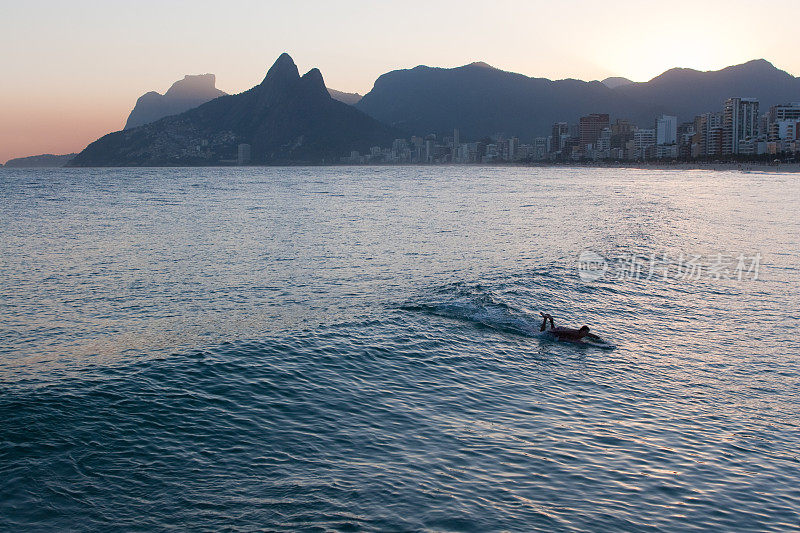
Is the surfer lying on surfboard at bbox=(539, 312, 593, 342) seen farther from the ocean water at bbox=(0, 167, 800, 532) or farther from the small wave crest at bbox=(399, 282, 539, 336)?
the small wave crest at bbox=(399, 282, 539, 336)

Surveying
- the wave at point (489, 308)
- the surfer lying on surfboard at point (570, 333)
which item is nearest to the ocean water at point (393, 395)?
the wave at point (489, 308)

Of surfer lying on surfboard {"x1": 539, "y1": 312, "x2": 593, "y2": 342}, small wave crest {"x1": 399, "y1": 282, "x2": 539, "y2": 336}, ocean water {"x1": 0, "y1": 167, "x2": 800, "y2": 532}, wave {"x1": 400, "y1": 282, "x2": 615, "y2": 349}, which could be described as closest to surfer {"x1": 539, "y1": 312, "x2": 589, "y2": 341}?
surfer lying on surfboard {"x1": 539, "y1": 312, "x2": 593, "y2": 342}

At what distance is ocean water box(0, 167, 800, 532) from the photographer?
42.4 feet

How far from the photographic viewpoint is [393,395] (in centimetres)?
1933

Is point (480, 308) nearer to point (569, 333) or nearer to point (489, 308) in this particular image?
point (489, 308)

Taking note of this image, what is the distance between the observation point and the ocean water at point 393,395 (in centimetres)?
1291

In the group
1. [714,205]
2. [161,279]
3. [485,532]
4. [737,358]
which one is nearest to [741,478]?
[485,532]

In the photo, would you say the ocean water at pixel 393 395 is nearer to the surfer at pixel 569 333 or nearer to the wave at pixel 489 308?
the wave at pixel 489 308

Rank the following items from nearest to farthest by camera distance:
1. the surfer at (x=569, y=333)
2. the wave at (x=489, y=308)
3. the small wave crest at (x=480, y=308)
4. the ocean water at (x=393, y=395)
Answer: the ocean water at (x=393, y=395) < the surfer at (x=569, y=333) < the wave at (x=489, y=308) < the small wave crest at (x=480, y=308)

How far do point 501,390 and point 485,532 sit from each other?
807cm

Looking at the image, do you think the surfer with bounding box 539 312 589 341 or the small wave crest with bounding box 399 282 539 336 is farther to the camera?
the small wave crest with bounding box 399 282 539 336

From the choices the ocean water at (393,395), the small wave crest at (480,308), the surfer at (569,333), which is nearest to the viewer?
the ocean water at (393,395)

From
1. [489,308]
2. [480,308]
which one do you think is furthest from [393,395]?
[489,308]

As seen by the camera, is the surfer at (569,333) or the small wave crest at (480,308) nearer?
the surfer at (569,333)
